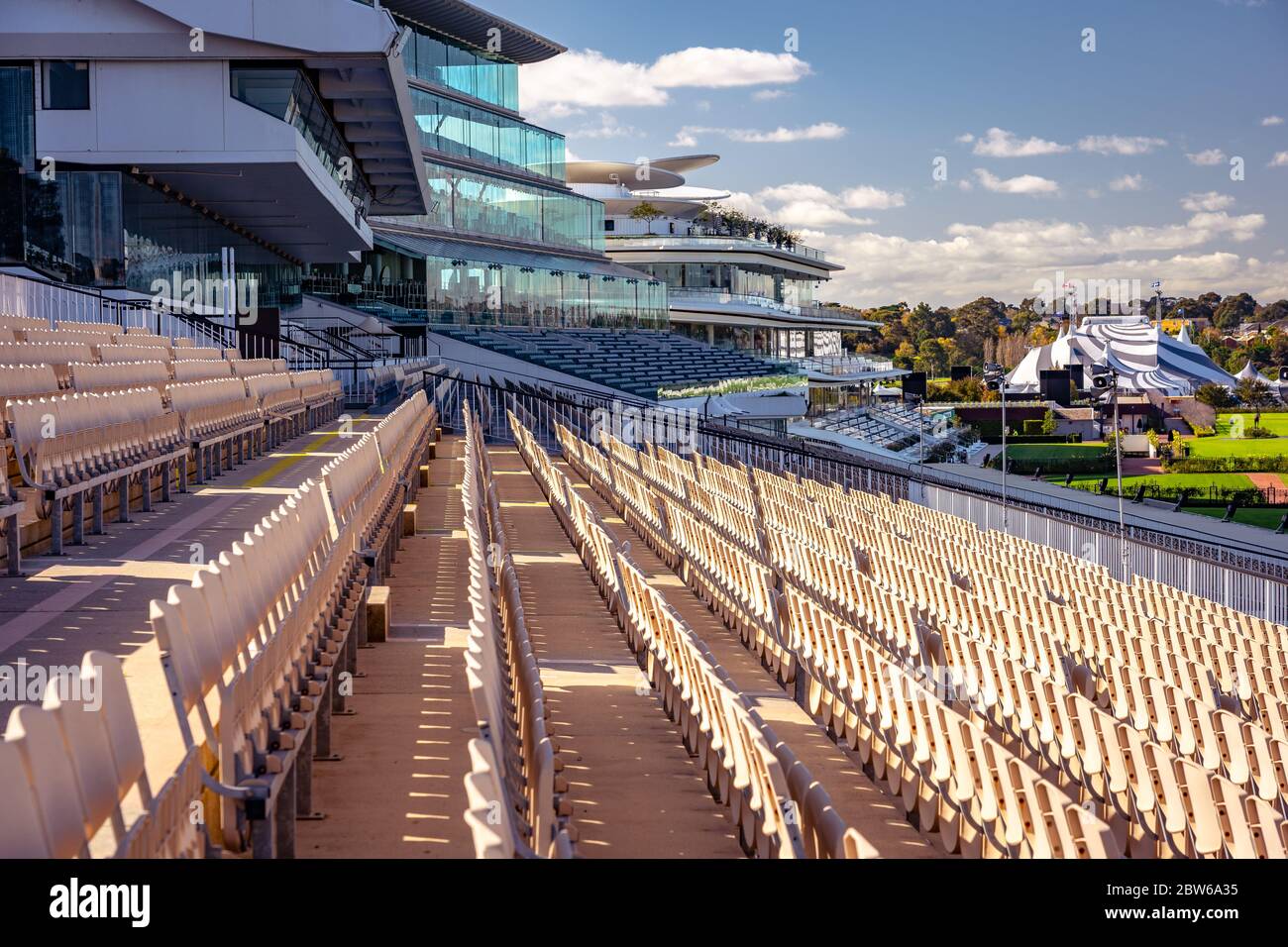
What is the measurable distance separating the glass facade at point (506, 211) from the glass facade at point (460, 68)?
3.68 m

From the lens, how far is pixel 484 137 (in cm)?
4997

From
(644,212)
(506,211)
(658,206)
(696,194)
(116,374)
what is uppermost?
(696,194)

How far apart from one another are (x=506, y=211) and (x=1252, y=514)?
29.1 m

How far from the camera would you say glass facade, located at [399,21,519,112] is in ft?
157

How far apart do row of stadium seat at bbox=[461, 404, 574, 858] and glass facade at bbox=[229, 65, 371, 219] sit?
18109 millimetres

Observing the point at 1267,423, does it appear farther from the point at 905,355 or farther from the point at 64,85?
the point at 64,85

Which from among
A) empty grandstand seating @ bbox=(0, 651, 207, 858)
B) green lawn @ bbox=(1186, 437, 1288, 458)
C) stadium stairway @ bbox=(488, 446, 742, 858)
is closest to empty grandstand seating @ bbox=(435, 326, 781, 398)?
green lawn @ bbox=(1186, 437, 1288, 458)

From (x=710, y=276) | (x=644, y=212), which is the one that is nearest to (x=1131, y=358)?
(x=710, y=276)

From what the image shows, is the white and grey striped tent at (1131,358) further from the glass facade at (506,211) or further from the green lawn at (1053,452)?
the glass facade at (506,211)

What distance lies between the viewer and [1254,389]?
83.0 meters

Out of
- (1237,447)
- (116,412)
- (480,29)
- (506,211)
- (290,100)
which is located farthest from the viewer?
(1237,447)
